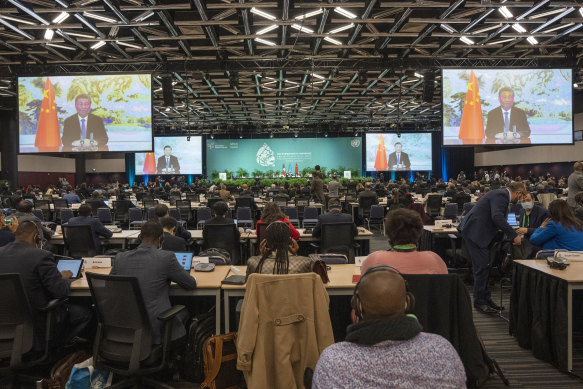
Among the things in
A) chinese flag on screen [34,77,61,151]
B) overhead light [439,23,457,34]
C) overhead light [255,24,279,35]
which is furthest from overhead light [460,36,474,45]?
chinese flag on screen [34,77,61,151]

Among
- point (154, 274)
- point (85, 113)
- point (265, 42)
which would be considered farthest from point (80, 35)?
point (154, 274)

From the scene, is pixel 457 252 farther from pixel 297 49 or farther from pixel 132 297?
pixel 297 49

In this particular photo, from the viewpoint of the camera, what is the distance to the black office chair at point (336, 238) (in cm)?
551

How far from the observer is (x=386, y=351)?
1.23 metres

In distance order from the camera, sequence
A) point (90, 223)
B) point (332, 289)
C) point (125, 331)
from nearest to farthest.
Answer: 1. point (125, 331)
2. point (332, 289)
3. point (90, 223)

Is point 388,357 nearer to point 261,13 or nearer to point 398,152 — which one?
point 261,13

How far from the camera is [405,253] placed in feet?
8.64

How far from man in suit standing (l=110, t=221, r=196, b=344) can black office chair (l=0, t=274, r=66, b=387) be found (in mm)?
575

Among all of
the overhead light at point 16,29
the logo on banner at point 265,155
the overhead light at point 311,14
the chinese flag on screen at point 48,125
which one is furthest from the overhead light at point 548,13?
the logo on banner at point 265,155

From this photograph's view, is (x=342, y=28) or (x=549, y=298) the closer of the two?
(x=549, y=298)

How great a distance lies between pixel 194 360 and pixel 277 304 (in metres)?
1.31

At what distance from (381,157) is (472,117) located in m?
16.0

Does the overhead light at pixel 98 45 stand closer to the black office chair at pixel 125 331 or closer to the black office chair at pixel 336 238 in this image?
the black office chair at pixel 336 238

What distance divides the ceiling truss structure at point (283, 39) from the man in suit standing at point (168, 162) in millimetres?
9690
